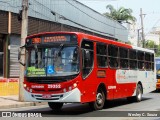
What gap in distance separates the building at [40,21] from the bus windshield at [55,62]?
6.14 metres

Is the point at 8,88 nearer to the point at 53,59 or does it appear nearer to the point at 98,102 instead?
the point at 98,102

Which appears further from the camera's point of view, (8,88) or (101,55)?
(8,88)

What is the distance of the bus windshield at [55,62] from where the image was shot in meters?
13.6

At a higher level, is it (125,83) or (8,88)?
(125,83)

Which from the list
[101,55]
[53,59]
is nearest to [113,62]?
[101,55]

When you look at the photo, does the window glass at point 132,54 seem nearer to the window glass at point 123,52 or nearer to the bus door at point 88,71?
the window glass at point 123,52

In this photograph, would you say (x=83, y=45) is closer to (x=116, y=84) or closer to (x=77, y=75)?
(x=77, y=75)

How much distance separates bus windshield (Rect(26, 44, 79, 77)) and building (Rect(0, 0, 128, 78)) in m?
6.14

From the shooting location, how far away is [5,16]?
24.0 meters

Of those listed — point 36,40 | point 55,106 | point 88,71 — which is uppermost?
point 36,40

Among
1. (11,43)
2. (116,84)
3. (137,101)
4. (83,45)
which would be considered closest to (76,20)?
(11,43)

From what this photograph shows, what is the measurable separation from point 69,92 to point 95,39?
2.71 m

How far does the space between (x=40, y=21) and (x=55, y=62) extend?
47.6 feet

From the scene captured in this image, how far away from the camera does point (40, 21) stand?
2781 cm
